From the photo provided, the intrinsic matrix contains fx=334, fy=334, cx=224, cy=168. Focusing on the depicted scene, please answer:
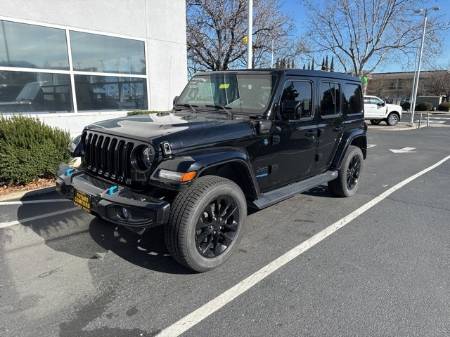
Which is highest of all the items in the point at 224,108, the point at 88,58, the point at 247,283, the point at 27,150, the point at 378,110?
the point at 88,58

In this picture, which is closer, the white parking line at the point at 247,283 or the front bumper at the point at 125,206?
the white parking line at the point at 247,283

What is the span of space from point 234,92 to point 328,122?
154 centimetres

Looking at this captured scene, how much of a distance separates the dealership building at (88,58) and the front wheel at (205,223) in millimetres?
6529

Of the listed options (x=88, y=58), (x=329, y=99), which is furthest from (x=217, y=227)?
(x=88, y=58)

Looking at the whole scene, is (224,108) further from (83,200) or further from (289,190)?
(83,200)

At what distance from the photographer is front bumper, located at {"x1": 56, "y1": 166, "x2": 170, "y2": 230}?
2.74 meters

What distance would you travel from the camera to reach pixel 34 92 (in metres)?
8.02

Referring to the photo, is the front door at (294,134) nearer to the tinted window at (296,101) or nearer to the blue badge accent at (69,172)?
the tinted window at (296,101)

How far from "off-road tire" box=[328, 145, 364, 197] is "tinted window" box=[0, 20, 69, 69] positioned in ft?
23.4

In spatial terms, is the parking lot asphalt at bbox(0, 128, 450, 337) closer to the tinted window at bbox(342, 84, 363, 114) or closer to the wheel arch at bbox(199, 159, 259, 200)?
the wheel arch at bbox(199, 159, 259, 200)

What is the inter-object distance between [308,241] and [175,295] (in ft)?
5.82

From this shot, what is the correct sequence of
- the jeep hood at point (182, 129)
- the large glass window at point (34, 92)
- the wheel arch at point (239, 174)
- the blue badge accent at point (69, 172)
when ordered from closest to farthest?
the jeep hood at point (182, 129)
the wheel arch at point (239, 174)
the blue badge accent at point (69, 172)
the large glass window at point (34, 92)

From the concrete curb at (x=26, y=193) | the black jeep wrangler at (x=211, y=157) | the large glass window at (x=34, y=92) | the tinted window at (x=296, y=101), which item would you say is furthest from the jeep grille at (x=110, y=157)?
the large glass window at (x=34, y=92)

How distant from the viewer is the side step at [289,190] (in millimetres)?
3695
